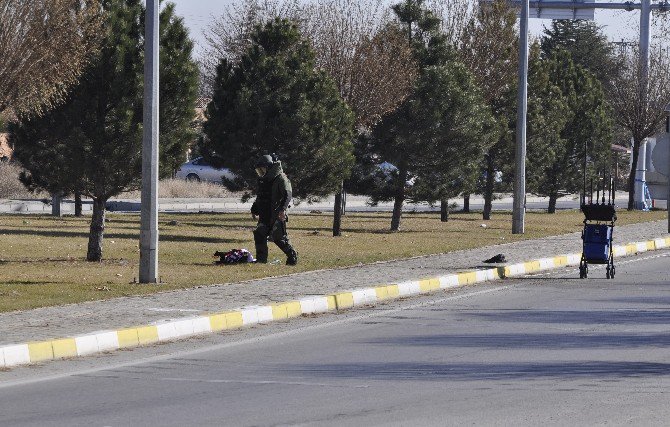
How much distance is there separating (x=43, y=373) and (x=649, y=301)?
958 centimetres

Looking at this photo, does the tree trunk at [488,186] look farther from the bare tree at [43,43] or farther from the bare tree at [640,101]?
the bare tree at [43,43]

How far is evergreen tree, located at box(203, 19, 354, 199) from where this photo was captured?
29.6 metres

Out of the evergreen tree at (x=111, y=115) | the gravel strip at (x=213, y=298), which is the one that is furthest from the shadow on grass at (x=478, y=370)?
the evergreen tree at (x=111, y=115)

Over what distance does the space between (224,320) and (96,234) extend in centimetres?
825

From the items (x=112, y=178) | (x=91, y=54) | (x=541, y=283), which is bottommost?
(x=541, y=283)

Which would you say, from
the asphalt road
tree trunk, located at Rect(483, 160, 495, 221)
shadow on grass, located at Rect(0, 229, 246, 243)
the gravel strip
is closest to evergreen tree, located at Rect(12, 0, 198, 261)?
the gravel strip

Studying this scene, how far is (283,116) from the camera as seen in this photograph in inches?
1161

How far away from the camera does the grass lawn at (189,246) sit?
18.2m

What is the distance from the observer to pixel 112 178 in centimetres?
2223

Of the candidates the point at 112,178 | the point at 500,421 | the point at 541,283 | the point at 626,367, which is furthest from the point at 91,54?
the point at 500,421

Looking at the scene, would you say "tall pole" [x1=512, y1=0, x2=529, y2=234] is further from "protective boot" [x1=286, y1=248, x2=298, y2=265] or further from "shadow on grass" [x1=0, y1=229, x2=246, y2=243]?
"protective boot" [x1=286, y1=248, x2=298, y2=265]

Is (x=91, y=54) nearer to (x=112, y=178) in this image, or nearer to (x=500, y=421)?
(x=112, y=178)

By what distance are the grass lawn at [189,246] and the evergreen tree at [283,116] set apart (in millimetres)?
1585

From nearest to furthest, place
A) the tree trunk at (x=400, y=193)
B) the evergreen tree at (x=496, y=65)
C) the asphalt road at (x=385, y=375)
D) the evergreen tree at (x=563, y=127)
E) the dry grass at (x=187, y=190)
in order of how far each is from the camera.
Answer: the asphalt road at (x=385, y=375) → the tree trunk at (x=400, y=193) → the evergreen tree at (x=496, y=65) → the evergreen tree at (x=563, y=127) → the dry grass at (x=187, y=190)
